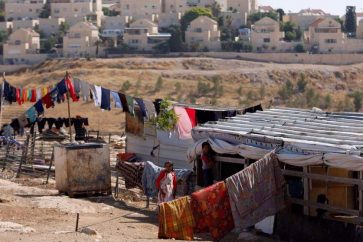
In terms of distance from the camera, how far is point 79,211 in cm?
1453

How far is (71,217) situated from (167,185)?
57.4 inches

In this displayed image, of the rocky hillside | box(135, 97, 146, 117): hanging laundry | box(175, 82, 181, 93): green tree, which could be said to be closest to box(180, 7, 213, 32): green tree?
the rocky hillside

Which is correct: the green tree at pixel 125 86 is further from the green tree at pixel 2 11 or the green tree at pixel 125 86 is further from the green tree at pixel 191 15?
the green tree at pixel 2 11

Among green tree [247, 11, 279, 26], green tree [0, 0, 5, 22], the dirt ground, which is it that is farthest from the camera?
green tree [0, 0, 5, 22]

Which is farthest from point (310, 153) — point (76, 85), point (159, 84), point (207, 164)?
point (159, 84)

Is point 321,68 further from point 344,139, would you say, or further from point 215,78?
point 344,139

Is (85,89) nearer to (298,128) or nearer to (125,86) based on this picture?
(298,128)

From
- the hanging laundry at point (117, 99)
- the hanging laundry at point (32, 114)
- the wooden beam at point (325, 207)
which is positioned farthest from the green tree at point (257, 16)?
the wooden beam at point (325, 207)

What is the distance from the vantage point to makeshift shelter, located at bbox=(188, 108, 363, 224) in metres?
12.7

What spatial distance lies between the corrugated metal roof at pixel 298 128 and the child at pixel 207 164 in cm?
23

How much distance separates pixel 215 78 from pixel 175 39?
12306 mm

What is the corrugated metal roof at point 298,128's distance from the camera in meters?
13.3

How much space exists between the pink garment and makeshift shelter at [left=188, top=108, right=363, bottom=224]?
10.5 ft

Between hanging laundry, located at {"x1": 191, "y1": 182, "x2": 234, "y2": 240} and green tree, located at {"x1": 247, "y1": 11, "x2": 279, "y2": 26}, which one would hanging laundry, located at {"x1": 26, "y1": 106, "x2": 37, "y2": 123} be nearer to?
hanging laundry, located at {"x1": 191, "y1": 182, "x2": 234, "y2": 240}
